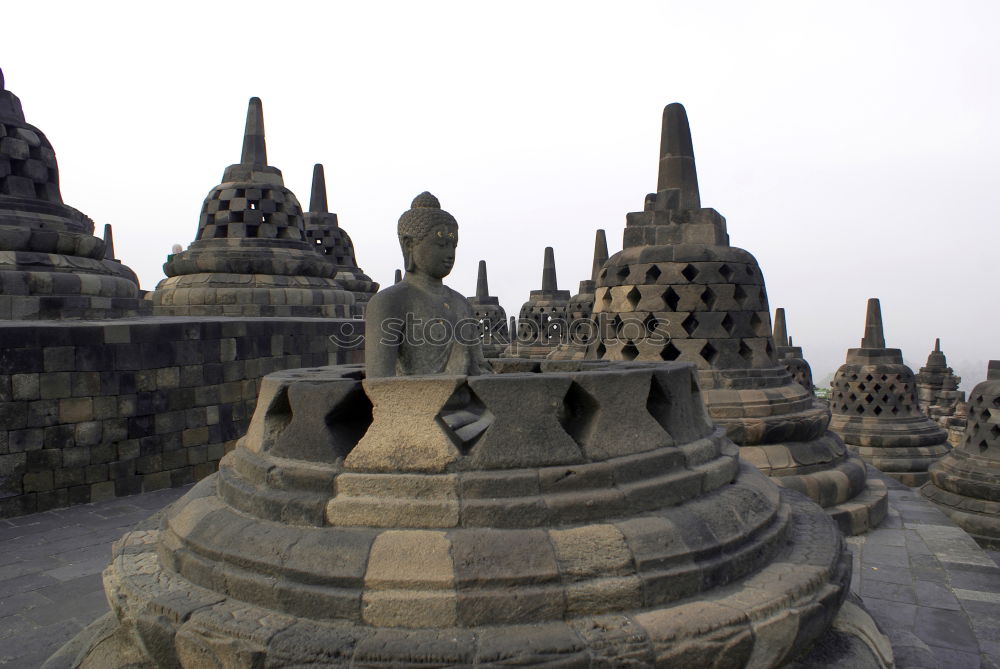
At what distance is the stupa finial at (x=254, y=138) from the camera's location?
1189 cm

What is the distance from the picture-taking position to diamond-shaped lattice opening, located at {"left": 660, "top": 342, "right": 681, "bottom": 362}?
6.55 m

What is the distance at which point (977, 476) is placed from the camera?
7676 mm

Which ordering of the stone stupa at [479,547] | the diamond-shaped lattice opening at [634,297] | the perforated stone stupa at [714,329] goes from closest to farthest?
1. the stone stupa at [479,547]
2. the perforated stone stupa at [714,329]
3. the diamond-shaped lattice opening at [634,297]

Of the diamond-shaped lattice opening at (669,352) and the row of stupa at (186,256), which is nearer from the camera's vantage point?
the diamond-shaped lattice opening at (669,352)

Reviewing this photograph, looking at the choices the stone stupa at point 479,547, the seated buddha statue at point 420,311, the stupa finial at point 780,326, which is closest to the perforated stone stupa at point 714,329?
A: the stone stupa at point 479,547

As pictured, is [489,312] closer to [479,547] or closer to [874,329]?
[874,329]

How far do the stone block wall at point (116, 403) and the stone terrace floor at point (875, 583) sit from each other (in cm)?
34

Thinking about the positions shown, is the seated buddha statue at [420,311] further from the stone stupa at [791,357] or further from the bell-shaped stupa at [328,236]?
the bell-shaped stupa at [328,236]

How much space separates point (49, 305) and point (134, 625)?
612 centimetres

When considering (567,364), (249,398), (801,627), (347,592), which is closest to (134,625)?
(347,592)

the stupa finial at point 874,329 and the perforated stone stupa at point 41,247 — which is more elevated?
the perforated stone stupa at point 41,247

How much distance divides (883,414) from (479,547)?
12.2 metres

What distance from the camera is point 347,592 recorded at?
224cm

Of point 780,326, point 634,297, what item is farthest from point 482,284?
point 634,297
